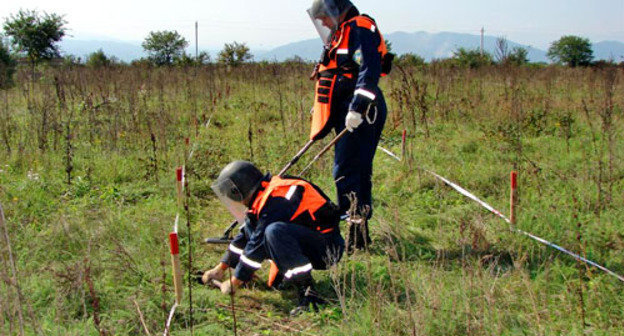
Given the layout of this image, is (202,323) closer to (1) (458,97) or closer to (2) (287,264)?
(2) (287,264)

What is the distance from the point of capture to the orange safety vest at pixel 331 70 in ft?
12.3

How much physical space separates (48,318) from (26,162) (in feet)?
11.5

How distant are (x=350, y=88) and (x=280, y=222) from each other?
1.30 m

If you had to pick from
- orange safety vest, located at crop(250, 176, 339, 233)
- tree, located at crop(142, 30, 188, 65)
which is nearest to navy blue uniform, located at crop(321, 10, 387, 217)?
orange safety vest, located at crop(250, 176, 339, 233)

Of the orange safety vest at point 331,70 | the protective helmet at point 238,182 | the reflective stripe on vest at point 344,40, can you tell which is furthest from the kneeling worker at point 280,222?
the reflective stripe on vest at point 344,40

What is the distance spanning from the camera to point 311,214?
3252 millimetres

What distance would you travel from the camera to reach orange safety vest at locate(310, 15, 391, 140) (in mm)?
3735

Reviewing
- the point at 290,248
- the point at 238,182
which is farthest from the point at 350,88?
the point at 290,248

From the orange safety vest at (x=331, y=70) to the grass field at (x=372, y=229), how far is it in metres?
0.91

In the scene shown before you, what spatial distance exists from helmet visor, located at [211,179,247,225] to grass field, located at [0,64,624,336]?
1.80 feet

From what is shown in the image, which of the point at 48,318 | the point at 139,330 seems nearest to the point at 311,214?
the point at 139,330

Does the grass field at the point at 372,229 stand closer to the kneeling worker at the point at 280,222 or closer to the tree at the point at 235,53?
the kneeling worker at the point at 280,222

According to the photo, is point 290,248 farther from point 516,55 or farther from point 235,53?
point 235,53

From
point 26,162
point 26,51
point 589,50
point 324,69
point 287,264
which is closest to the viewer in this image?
point 287,264
